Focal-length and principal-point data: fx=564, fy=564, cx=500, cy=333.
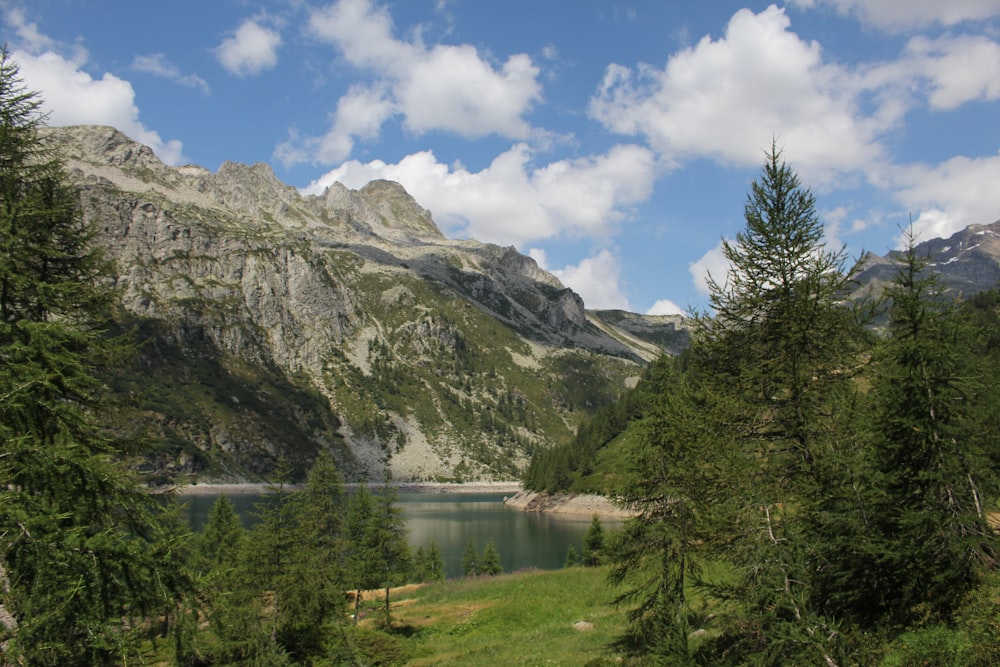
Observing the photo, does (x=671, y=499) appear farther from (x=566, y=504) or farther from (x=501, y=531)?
(x=566, y=504)

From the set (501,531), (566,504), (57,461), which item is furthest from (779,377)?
(566,504)

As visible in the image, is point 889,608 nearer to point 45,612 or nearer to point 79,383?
point 45,612

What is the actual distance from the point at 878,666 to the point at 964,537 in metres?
3.78

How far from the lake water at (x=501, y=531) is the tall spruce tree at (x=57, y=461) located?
42128mm

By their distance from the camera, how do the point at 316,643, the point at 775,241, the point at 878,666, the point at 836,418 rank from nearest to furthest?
the point at 878,666
the point at 836,418
the point at 775,241
the point at 316,643

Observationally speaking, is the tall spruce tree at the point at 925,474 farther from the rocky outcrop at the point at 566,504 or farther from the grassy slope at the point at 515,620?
the rocky outcrop at the point at 566,504

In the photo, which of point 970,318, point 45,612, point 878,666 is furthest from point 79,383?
point 970,318

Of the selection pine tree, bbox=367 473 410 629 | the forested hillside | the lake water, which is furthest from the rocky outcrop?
the forested hillside

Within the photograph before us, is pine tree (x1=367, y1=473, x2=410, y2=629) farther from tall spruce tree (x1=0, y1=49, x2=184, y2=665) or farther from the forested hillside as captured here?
tall spruce tree (x1=0, y1=49, x2=184, y2=665)

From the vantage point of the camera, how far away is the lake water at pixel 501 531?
2798 inches

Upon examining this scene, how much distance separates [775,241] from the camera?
15.8 metres

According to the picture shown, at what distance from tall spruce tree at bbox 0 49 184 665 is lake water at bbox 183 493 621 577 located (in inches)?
1659

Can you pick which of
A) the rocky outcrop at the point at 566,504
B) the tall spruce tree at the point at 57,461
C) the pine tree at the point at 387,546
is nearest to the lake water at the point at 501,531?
the rocky outcrop at the point at 566,504

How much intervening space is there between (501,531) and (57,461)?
9799 cm
